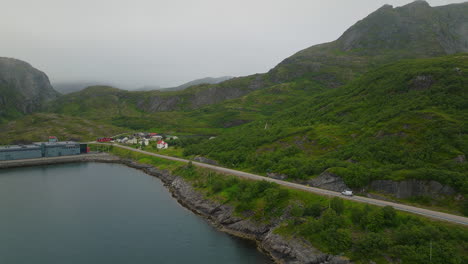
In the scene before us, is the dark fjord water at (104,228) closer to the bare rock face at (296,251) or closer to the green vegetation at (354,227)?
the bare rock face at (296,251)

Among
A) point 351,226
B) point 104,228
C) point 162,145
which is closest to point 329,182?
point 351,226

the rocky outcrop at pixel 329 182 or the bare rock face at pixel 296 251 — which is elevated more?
the rocky outcrop at pixel 329 182

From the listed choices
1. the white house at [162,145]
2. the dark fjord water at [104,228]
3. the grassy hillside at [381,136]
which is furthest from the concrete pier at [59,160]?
the grassy hillside at [381,136]

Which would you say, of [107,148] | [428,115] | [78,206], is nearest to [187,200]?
[78,206]

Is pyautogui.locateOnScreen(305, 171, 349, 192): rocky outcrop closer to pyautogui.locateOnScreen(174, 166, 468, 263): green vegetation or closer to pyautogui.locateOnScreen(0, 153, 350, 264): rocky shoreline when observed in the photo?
pyautogui.locateOnScreen(174, 166, 468, 263): green vegetation

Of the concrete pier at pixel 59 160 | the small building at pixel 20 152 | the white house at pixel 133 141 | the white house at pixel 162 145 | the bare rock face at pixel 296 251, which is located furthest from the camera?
the white house at pixel 133 141

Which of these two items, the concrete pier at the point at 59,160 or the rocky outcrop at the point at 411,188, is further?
the concrete pier at the point at 59,160

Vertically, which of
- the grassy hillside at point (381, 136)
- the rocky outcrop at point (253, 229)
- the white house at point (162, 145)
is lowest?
the rocky outcrop at point (253, 229)

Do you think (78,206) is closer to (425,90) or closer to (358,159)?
(358,159)
